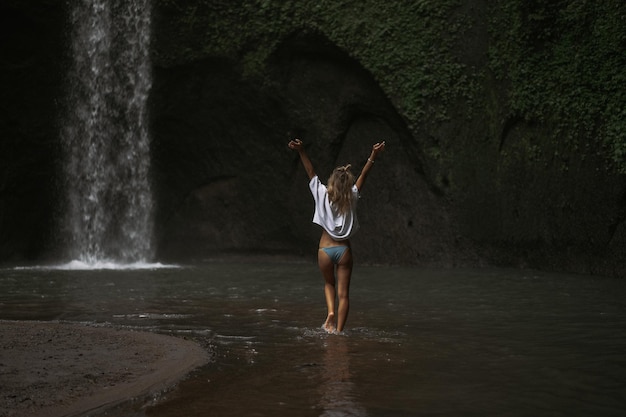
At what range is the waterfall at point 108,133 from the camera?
22141mm

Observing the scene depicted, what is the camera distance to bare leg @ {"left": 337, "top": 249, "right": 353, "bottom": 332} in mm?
7840

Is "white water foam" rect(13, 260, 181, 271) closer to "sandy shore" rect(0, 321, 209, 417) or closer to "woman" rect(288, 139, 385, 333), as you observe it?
"sandy shore" rect(0, 321, 209, 417)

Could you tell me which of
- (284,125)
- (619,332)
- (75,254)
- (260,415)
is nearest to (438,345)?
(619,332)

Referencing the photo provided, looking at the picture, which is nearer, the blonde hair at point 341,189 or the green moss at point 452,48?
the blonde hair at point 341,189

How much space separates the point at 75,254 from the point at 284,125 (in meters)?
6.51

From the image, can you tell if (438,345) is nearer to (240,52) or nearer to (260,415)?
(260,415)

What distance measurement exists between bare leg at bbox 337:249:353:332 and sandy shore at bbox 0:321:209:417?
148cm

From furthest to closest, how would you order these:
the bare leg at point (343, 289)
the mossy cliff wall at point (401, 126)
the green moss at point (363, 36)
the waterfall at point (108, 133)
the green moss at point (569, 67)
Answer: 1. the waterfall at point (108, 133)
2. the green moss at point (363, 36)
3. the mossy cliff wall at point (401, 126)
4. the green moss at point (569, 67)
5. the bare leg at point (343, 289)

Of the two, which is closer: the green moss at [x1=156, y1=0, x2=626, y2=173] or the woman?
the woman

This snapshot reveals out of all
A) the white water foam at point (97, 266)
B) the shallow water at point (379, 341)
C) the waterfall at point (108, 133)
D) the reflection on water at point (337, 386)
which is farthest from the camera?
the waterfall at point (108, 133)

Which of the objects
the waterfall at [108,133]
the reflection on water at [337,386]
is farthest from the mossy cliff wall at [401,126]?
the reflection on water at [337,386]

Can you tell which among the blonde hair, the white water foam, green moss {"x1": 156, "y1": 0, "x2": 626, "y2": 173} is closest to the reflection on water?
the blonde hair

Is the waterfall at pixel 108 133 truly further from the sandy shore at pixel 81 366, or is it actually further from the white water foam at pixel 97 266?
the sandy shore at pixel 81 366

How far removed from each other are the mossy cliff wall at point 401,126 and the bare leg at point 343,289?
9892 mm
